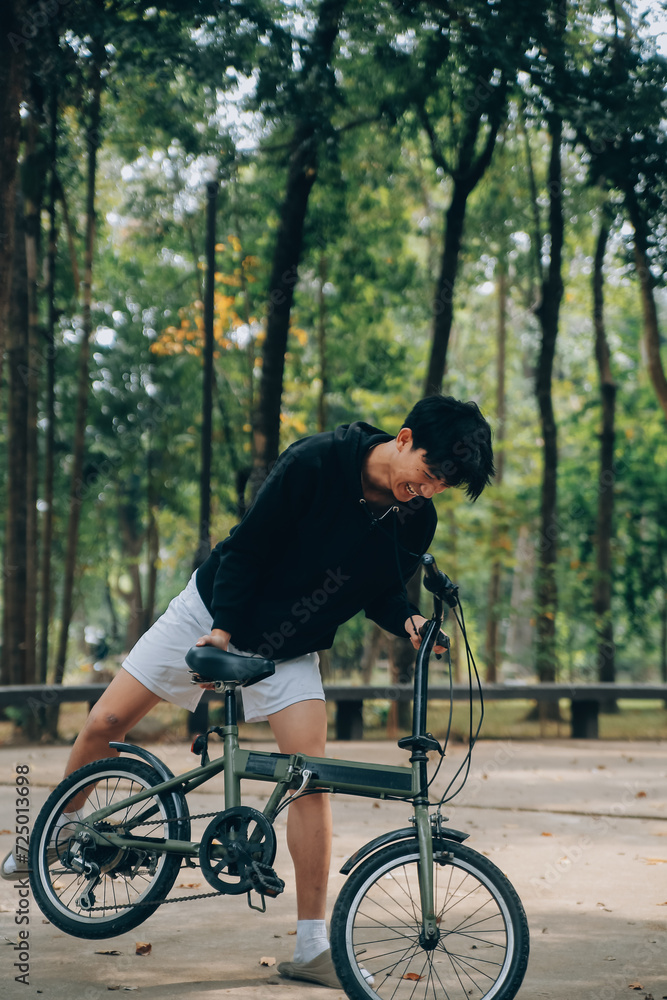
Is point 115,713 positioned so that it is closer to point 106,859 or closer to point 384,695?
point 106,859

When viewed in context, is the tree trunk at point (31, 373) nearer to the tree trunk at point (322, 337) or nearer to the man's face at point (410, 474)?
the tree trunk at point (322, 337)

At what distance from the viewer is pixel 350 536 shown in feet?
11.4

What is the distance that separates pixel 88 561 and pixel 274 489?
2437 centimetres

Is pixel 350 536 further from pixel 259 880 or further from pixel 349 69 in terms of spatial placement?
pixel 349 69

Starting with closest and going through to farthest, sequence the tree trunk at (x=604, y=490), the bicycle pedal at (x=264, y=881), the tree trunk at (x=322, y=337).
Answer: the bicycle pedal at (x=264, y=881) < the tree trunk at (x=604, y=490) < the tree trunk at (x=322, y=337)

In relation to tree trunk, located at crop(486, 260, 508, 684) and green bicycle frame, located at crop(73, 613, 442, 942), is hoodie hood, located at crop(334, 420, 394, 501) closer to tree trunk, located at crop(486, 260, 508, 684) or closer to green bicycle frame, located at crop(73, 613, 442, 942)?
green bicycle frame, located at crop(73, 613, 442, 942)

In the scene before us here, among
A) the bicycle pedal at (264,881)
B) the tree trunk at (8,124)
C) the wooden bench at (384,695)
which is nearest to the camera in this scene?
the bicycle pedal at (264,881)

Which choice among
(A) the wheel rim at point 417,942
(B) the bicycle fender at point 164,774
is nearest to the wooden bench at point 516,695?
(A) the wheel rim at point 417,942

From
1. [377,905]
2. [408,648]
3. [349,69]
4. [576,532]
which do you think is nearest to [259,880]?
[377,905]

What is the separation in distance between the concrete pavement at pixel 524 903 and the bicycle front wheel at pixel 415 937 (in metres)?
0.21

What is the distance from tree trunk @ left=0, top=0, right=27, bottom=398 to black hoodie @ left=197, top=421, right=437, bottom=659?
15.0ft

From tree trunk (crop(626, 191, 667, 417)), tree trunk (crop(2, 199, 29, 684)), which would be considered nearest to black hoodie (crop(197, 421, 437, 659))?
tree trunk (crop(2, 199, 29, 684))

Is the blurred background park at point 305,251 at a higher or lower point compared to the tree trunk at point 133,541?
higher

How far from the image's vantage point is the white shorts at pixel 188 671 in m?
3.53
